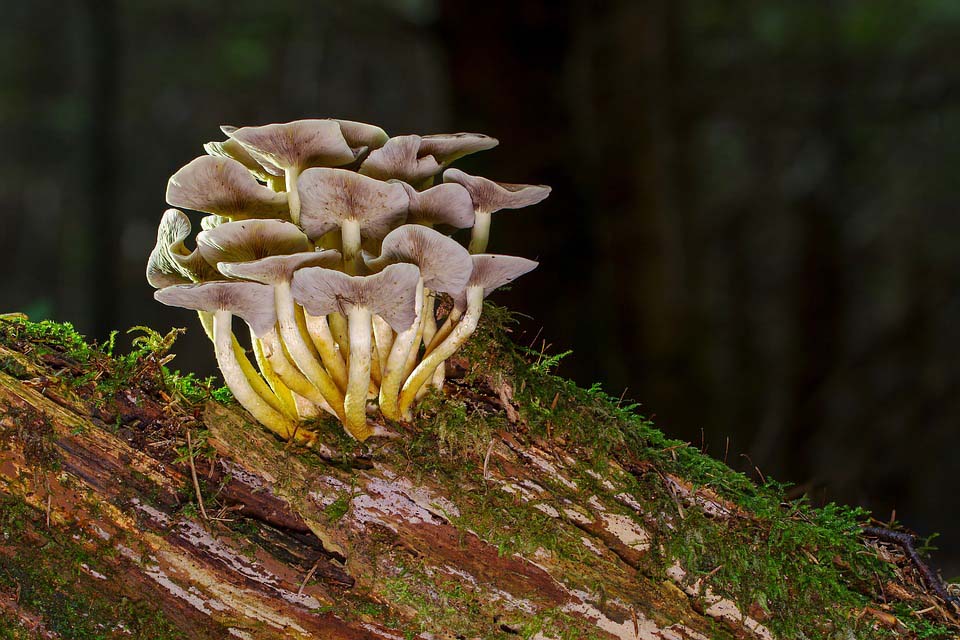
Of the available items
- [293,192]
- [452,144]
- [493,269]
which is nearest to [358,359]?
[493,269]

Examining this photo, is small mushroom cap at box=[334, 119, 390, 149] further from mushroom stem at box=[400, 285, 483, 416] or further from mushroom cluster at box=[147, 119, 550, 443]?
mushroom stem at box=[400, 285, 483, 416]

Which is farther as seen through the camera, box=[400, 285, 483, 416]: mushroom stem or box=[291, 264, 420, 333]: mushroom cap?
box=[400, 285, 483, 416]: mushroom stem

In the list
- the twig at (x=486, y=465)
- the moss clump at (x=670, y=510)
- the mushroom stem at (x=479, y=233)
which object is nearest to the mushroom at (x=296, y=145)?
the mushroom stem at (x=479, y=233)

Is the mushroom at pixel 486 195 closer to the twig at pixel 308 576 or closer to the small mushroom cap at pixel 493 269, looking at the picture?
the small mushroom cap at pixel 493 269

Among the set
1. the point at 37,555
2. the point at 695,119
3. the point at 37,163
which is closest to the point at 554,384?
the point at 37,555

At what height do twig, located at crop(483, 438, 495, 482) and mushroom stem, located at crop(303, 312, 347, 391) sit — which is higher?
mushroom stem, located at crop(303, 312, 347, 391)

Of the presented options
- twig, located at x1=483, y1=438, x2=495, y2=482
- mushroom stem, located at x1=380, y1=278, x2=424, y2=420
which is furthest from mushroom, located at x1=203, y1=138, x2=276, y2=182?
twig, located at x1=483, y1=438, x2=495, y2=482
